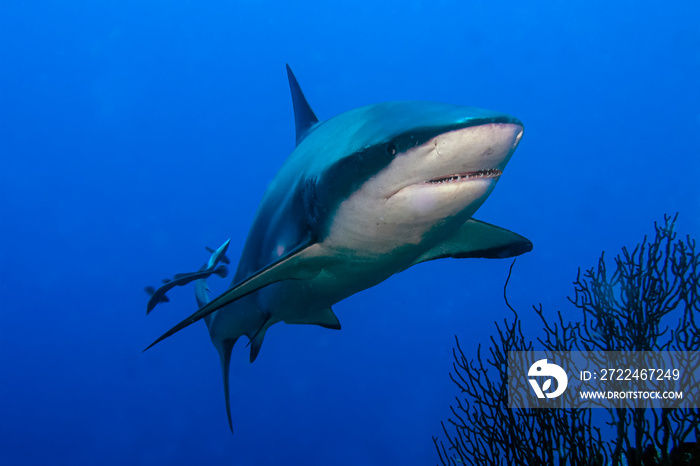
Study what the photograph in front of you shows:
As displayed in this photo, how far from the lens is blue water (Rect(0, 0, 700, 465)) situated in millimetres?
32812

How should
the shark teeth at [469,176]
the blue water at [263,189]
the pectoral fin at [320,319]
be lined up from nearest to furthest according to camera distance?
1. the shark teeth at [469,176]
2. the pectoral fin at [320,319]
3. the blue water at [263,189]

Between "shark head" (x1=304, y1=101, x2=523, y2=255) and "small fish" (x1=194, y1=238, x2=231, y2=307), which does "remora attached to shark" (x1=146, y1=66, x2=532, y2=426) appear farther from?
"small fish" (x1=194, y1=238, x2=231, y2=307)

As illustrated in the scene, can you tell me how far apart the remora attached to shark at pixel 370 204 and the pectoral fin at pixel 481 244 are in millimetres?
12

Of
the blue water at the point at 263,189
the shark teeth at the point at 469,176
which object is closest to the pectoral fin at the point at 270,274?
the shark teeth at the point at 469,176

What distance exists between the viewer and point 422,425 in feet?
110

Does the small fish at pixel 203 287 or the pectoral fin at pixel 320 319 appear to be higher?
the small fish at pixel 203 287

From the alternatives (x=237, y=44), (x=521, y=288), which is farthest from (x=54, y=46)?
(x=521, y=288)

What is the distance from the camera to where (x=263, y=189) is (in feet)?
181

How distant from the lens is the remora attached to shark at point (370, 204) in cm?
217

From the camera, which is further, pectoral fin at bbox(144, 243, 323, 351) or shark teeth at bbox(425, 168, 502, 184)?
pectoral fin at bbox(144, 243, 323, 351)

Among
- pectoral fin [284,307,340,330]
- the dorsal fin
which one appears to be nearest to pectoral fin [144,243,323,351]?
pectoral fin [284,307,340,330]

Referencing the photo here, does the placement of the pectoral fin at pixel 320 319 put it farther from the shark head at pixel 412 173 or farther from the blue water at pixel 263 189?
the blue water at pixel 263 189

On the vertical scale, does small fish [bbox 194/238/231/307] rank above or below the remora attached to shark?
above

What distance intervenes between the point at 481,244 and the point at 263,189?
52814 mm
